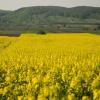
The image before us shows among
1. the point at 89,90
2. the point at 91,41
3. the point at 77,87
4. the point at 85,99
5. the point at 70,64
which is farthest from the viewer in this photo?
the point at 91,41

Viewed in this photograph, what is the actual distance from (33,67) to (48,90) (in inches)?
303

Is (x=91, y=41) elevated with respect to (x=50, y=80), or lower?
lower

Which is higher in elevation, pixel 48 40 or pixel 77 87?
pixel 77 87

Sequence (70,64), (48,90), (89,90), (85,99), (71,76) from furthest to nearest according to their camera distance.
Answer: (70,64) → (71,76) → (89,90) → (48,90) → (85,99)

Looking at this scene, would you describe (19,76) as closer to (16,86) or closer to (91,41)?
(16,86)

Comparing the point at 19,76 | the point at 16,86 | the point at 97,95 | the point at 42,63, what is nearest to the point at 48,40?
the point at 42,63

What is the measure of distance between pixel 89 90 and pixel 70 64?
540 cm

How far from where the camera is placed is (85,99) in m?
8.25

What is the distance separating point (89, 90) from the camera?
11570 millimetres

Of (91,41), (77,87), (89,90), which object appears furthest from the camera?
(91,41)

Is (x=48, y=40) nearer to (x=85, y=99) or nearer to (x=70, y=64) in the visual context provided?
(x=70, y=64)

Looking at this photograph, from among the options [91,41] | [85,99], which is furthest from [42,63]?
[91,41]

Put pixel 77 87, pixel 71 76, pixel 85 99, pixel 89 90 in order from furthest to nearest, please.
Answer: pixel 71 76
pixel 89 90
pixel 77 87
pixel 85 99

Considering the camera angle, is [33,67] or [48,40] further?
[48,40]
